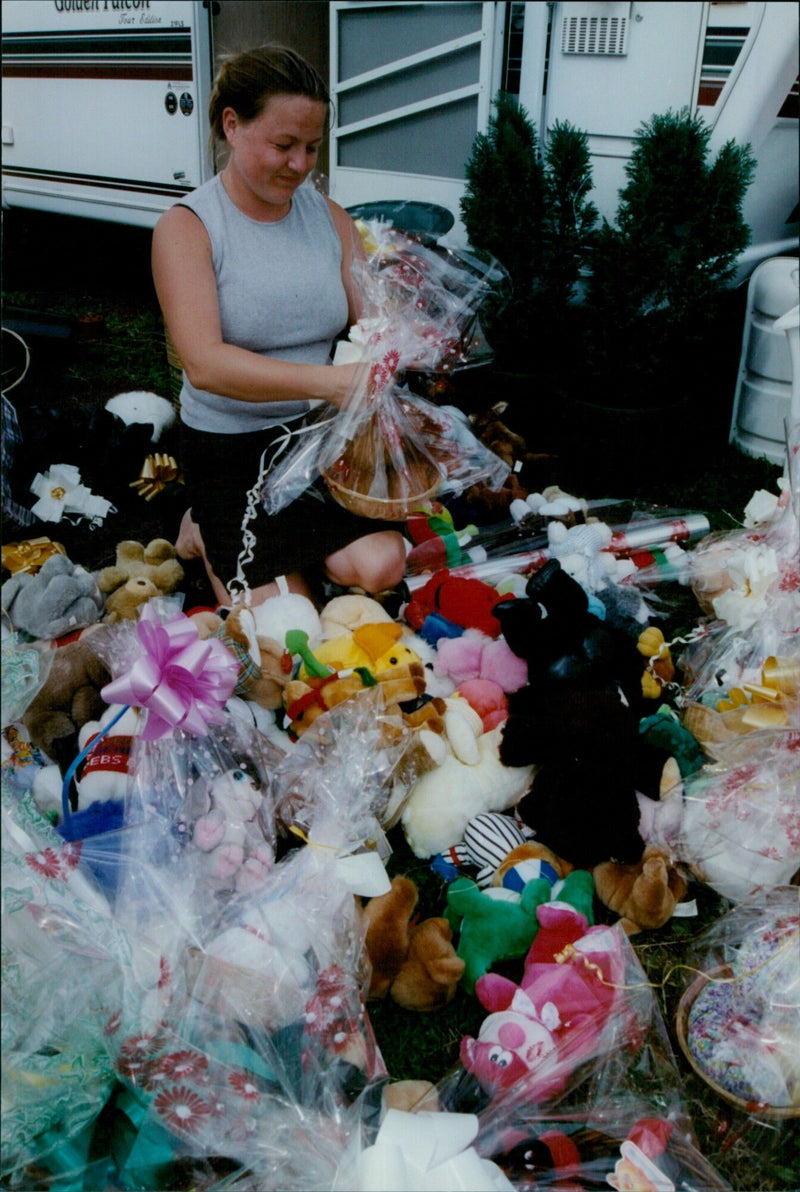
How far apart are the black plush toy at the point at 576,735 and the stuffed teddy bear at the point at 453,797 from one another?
51 mm

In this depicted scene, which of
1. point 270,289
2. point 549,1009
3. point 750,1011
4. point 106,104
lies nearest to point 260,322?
point 270,289

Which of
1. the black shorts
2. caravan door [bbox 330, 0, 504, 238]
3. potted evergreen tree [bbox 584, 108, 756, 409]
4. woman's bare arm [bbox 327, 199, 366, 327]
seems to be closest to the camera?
the black shorts

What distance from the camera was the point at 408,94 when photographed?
4648 mm

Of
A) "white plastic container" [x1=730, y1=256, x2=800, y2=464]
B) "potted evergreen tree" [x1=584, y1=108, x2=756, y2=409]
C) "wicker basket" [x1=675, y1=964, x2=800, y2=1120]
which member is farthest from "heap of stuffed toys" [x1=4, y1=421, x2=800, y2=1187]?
"white plastic container" [x1=730, y1=256, x2=800, y2=464]

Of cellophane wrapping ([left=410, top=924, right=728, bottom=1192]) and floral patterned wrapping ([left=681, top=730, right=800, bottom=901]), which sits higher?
floral patterned wrapping ([left=681, top=730, right=800, bottom=901])

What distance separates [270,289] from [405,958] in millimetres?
1836

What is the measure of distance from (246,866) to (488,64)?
378cm

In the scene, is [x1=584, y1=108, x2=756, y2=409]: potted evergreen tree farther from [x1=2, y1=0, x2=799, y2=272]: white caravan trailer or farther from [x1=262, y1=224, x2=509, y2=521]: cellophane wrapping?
[x1=262, y1=224, x2=509, y2=521]: cellophane wrapping

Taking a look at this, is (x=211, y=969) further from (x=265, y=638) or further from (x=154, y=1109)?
(x=265, y=638)

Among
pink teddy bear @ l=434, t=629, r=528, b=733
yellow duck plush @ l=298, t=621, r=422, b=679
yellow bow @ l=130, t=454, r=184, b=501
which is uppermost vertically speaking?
yellow bow @ l=130, t=454, r=184, b=501

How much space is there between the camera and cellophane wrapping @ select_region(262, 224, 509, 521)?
262 centimetres

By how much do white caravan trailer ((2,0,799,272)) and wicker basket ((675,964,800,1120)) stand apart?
287cm

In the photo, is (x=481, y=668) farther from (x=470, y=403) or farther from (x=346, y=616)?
(x=470, y=403)

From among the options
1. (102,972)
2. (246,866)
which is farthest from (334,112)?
(102,972)
